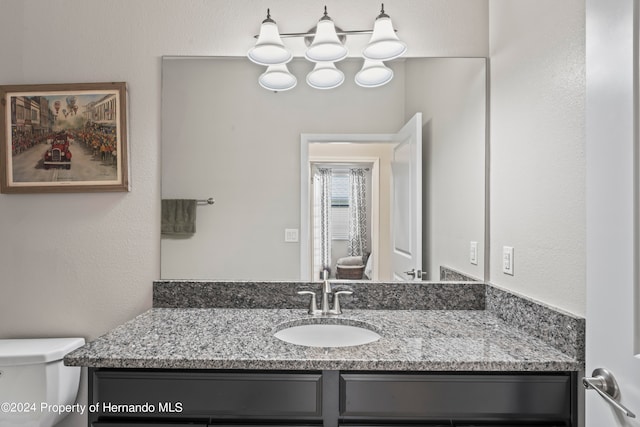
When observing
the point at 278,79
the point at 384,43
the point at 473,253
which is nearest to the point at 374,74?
the point at 384,43

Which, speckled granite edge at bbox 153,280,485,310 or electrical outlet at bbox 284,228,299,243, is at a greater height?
electrical outlet at bbox 284,228,299,243

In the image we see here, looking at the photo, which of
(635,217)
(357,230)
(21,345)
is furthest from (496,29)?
(21,345)

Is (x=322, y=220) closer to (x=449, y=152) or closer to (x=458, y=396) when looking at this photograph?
(x=449, y=152)

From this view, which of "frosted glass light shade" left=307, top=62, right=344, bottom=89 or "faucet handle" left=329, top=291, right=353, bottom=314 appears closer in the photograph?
"faucet handle" left=329, top=291, right=353, bottom=314

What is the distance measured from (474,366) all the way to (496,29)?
1.33 meters

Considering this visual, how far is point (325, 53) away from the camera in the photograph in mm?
1653

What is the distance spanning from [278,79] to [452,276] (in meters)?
1.12

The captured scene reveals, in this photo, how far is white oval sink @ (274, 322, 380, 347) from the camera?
1.47m

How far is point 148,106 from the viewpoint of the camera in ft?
5.72

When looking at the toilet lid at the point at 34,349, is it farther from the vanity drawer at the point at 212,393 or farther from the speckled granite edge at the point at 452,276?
the speckled granite edge at the point at 452,276

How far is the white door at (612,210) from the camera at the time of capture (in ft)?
2.59

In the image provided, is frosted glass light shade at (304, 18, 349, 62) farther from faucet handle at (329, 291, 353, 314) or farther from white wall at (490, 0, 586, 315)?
faucet handle at (329, 291, 353, 314)

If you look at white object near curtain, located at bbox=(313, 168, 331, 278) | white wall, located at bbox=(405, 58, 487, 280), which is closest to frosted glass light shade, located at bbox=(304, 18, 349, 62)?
white wall, located at bbox=(405, 58, 487, 280)

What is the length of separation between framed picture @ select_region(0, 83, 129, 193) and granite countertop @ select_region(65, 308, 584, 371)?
69 centimetres
